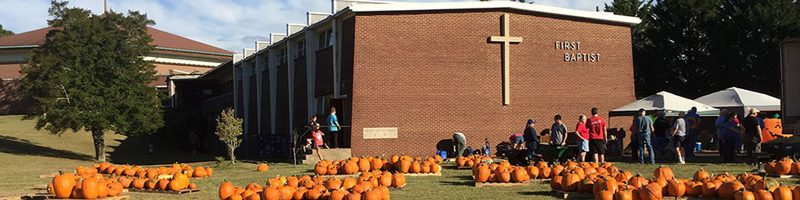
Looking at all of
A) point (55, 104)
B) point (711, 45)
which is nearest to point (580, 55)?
point (711, 45)

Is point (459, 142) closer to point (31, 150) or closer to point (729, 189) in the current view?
point (729, 189)

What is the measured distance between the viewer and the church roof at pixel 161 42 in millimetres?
78363

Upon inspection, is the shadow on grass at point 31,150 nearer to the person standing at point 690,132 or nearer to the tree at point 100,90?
the tree at point 100,90

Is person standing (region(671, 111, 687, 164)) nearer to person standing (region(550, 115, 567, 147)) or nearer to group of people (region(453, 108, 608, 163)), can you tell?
group of people (region(453, 108, 608, 163))

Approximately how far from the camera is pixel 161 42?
82.1 metres

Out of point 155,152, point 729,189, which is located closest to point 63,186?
point 729,189

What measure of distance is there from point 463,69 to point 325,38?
21.4 feet

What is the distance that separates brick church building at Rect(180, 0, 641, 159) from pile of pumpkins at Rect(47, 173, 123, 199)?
15.5m

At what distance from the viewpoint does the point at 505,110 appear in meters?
29.3

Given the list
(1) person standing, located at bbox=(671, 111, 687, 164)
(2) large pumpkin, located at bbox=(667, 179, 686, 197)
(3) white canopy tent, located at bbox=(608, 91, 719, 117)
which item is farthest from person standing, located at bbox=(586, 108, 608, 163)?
(2) large pumpkin, located at bbox=(667, 179, 686, 197)

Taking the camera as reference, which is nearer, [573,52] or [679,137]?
[679,137]

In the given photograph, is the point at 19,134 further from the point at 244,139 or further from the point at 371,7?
the point at 371,7

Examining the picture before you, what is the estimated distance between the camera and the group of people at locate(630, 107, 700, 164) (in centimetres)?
2077

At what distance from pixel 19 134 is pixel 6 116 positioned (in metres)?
20.1
